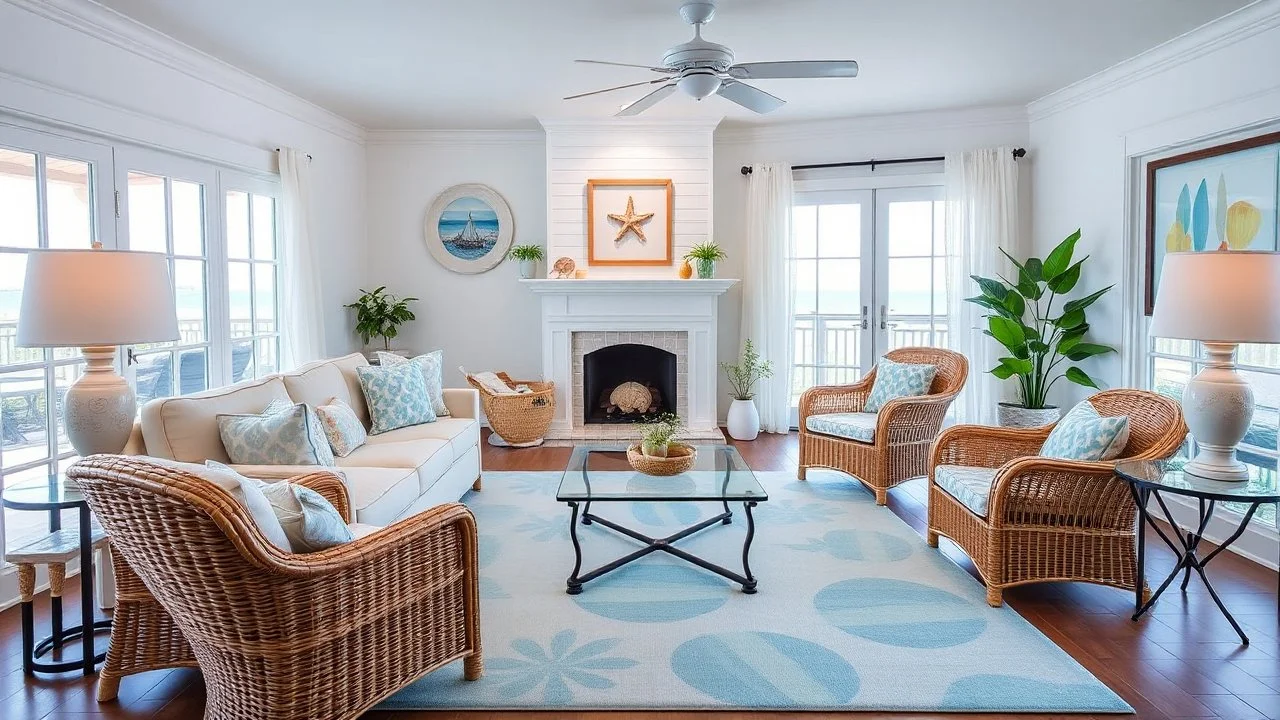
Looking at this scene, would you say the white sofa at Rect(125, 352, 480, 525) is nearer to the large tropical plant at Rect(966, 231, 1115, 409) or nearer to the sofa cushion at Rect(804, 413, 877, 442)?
the sofa cushion at Rect(804, 413, 877, 442)

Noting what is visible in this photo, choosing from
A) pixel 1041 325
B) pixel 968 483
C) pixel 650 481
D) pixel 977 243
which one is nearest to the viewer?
pixel 968 483

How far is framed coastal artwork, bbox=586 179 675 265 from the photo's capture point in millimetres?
6152

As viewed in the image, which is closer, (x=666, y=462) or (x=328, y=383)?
(x=666, y=462)

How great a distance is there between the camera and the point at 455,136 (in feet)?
21.1

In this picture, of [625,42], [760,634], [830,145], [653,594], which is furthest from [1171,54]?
[653,594]

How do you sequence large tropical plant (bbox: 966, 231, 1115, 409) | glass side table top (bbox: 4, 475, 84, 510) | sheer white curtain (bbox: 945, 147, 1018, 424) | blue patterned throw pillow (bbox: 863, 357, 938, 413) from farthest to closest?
1. sheer white curtain (bbox: 945, 147, 1018, 424)
2. large tropical plant (bbox: 966, 231, 1115, 409)
3. blue patterned throw pillow (bbox: 863, 357, 938, 413)
4. glass side table top (bbox: 4, 475, 84, 510)

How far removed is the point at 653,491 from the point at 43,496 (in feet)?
6.80

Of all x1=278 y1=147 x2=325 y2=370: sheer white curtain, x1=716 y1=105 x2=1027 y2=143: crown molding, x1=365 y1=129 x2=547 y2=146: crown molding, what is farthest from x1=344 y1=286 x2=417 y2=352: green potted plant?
x1=716 y1=105 x2=1027 y2=143: crown molding

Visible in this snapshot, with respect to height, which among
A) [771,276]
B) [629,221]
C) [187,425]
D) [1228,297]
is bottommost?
[187,425]

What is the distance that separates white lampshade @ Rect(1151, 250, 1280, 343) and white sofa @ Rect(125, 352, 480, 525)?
3.08 metres

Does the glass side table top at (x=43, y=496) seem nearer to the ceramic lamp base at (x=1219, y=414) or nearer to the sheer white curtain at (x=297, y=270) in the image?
the sheer white curtain at (x=297, y=270)

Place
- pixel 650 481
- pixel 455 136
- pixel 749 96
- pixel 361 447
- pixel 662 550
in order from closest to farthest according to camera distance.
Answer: pixel 650 481, pixel 662 550, pixel 361 447, pixel 749 96, pixel 455 136

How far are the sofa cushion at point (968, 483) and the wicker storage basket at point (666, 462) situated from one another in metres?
1.12

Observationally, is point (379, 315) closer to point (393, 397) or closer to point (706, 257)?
point (393, 397)
